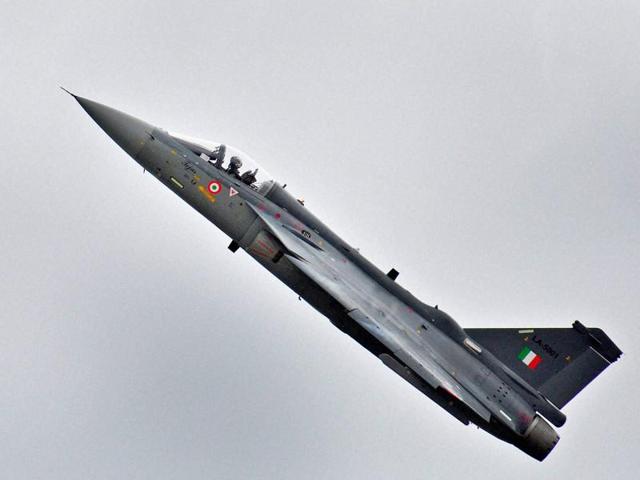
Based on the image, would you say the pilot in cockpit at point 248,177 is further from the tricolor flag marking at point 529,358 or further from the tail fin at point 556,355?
the tricolor flag marking at point 529,358

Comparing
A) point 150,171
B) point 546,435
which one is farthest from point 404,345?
point 150,171

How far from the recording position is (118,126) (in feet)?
82.3

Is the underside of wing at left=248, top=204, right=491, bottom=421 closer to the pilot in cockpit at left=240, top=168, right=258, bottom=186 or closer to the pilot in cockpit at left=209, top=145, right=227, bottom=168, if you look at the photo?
the pilot in cockpit at left=240, top=168, right=258, bottom=186

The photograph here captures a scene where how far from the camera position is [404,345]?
25172mm

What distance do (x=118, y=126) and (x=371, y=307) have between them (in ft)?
27.5

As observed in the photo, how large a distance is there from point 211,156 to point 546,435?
1210 centimetres

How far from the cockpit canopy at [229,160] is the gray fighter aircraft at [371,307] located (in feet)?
0.09

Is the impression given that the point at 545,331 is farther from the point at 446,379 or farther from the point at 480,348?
the point at 446,379

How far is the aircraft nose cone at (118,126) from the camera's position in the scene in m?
25.1

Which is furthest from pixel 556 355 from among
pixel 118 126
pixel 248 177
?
pixel 118 126

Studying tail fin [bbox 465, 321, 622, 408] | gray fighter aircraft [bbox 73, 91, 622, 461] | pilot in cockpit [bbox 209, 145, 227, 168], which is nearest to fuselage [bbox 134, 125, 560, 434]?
gray fighter aircraft [bbox 73, 91, 622, 461]

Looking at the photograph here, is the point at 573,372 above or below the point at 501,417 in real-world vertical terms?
above

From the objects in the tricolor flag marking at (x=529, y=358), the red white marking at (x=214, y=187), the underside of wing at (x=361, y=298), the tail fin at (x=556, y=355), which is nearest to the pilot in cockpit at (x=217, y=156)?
the red white marking at (x=214, y=187)

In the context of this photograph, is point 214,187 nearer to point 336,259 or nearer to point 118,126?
point 118,126
